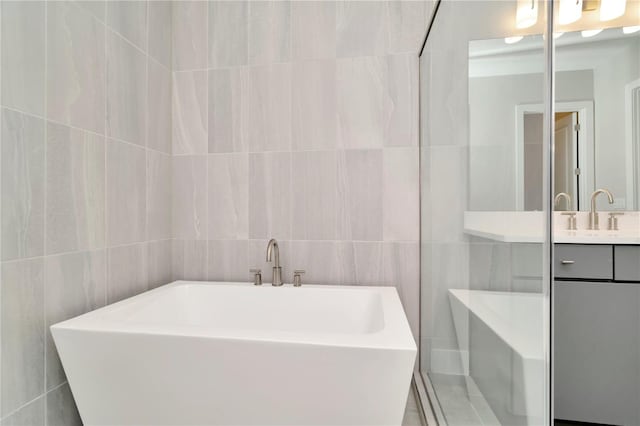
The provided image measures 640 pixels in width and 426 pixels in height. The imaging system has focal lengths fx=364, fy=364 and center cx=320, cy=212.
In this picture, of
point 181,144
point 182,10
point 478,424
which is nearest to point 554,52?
point 478,424

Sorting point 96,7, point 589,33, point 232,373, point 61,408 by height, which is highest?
point 96,7

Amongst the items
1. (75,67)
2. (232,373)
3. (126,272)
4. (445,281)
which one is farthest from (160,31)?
(445,281)

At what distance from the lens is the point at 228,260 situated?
199 centimetres

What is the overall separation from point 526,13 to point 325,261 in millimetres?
1396

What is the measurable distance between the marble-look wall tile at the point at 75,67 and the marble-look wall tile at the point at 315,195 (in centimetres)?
91

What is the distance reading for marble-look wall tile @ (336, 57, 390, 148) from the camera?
185 cm

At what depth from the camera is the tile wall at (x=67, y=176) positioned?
1127 mm

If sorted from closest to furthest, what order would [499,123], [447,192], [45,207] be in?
1. [499,123]
2. [45,207]
3. [447,192]

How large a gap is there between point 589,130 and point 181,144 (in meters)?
1.88

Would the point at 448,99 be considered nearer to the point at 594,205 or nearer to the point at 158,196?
the point at 594,205

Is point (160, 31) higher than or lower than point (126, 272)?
higher

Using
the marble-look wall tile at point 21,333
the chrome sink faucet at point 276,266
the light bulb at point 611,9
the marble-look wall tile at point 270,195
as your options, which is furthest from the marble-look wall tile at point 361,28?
the marble-look wall tile at point 21,333

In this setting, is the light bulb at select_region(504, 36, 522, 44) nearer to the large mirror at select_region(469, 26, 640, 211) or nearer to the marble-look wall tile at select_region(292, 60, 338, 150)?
the large mirror at select_region(469, 26, 640, 211)

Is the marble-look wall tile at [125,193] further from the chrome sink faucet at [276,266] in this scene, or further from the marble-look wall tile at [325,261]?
the marble-look wall tile at [325,261]
